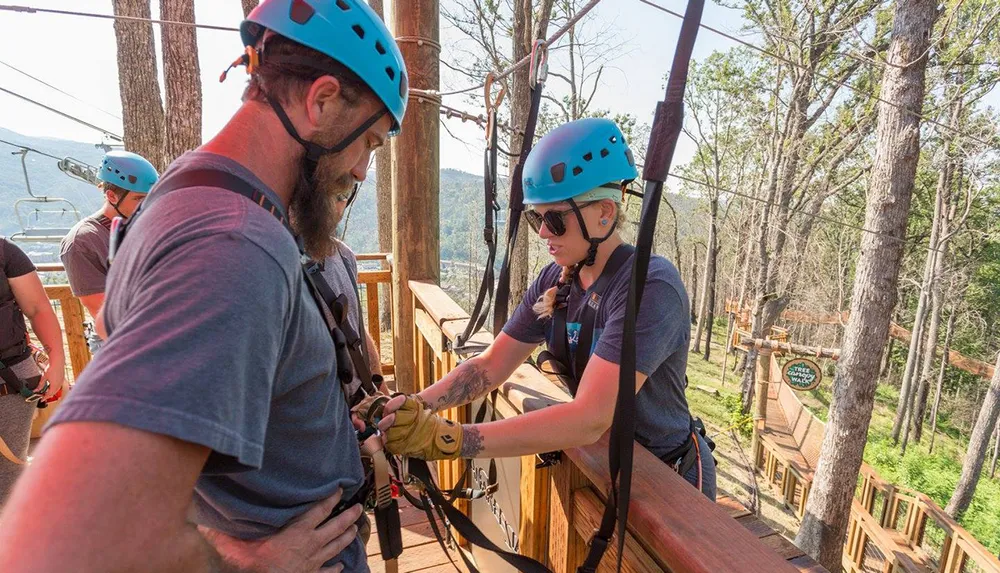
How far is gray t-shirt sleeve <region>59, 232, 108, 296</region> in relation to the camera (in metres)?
3.48

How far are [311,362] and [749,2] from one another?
71.1 ft

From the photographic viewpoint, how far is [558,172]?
1.94m

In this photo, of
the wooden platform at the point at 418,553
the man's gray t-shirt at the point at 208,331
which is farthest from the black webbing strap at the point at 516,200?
the wooden platform at the point at 418,553

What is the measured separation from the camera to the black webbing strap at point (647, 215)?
96cm

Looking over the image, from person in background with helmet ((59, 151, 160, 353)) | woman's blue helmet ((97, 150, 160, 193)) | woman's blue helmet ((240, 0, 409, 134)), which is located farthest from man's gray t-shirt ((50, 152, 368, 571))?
woman's blue helmet ((97, 150, 160, 193))

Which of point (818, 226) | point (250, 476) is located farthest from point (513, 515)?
point (818, 226)

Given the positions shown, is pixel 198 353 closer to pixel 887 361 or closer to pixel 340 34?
pixel 340 34

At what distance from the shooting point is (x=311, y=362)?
3.25 feet

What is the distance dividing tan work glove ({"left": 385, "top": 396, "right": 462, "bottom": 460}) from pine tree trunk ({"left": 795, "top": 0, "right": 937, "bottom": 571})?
29.7 feet

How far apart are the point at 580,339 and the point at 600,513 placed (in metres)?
0.64

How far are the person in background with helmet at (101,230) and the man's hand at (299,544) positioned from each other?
10.5 feet

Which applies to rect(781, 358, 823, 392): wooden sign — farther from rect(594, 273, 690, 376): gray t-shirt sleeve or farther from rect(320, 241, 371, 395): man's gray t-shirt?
rect(320, 241, 371, 395): man's gray t-shirt

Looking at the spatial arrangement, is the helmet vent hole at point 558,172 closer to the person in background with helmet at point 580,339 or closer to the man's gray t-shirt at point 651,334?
the person in background with helmet at point 580,339

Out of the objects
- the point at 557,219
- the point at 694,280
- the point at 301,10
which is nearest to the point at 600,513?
the point at 557,219
